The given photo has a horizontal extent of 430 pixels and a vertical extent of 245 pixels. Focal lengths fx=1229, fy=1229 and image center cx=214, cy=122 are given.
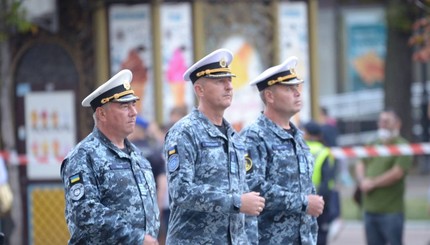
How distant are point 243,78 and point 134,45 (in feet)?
4.74

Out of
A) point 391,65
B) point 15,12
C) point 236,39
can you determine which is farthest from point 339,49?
point 15,12

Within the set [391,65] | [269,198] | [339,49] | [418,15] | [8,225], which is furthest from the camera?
[339,49]

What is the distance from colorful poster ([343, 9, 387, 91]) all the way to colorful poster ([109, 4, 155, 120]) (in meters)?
14.2

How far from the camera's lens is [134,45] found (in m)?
14.7

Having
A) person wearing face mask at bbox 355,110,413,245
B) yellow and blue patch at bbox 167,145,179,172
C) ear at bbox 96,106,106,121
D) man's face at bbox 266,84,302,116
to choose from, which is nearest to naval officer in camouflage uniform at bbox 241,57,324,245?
man's face at bbox 266,84,302,116

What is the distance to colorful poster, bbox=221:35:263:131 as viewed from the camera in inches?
593

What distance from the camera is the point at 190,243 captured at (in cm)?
751

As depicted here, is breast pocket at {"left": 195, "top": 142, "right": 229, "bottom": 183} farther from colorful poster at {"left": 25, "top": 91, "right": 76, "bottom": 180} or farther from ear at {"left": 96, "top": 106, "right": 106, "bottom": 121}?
colorful poster at {"left": 25, "top": 91, "right": 76, "bottom": 180}

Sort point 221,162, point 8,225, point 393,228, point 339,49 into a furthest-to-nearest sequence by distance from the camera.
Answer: point 339,49 < point 8,225 < point 393,228 < point 221,162

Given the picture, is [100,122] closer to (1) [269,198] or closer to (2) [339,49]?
(1) [269,198]

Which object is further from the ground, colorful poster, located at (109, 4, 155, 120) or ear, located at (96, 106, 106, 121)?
colorful poster, located at (109, 4, 155, 120)

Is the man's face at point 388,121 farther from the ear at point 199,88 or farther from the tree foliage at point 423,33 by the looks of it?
the ear at point 199,88

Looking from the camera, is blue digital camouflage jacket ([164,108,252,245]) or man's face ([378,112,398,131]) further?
man's face ([378,112,398,131])

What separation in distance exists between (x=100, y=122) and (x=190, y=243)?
1.00 m
